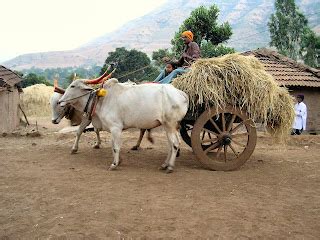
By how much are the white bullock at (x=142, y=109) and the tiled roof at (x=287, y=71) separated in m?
7.48

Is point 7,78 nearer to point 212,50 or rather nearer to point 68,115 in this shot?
point 68,115

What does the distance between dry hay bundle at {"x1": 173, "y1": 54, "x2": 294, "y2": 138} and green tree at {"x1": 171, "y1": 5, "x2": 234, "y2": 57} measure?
44.7 feet

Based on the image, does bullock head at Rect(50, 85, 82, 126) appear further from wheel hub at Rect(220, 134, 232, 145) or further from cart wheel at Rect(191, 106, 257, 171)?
wheel hub at Rect(220, 134, 232, 145)

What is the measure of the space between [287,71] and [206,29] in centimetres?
750

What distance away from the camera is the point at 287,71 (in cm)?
1503

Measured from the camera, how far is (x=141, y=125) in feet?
24.4

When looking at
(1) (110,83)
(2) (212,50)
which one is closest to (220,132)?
(1) (110,83)

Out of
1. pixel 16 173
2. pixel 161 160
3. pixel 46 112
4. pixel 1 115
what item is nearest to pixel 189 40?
pixel 161 160

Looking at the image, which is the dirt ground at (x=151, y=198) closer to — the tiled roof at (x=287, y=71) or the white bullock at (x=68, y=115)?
the white bullock at (x=68, y=115)

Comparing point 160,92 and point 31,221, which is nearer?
point 31,221

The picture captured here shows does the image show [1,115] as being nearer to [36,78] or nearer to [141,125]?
[141,125]

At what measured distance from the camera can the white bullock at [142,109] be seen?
728cm

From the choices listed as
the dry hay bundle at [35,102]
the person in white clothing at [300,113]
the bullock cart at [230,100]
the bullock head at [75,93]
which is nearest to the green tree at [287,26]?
the dry hay bundle at [35,102]

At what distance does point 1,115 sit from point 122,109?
356 inches
